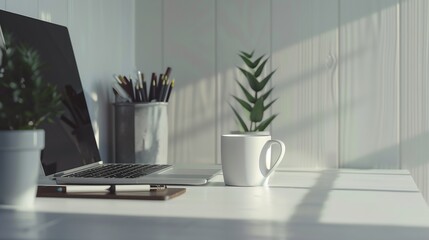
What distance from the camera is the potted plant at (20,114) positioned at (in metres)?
0.79

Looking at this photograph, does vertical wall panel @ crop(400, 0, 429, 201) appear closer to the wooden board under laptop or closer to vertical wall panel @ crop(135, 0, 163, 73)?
vertical wall panel @ crop(135, 0, 163, 73)

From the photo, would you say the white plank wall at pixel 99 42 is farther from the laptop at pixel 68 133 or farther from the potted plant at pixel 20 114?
the potted plant at pixel 20 114

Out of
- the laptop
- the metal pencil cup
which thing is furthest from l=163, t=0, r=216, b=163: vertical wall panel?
the laptop

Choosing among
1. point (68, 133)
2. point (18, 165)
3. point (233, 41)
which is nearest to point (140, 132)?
point (68, 133)

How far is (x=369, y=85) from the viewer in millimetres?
1458

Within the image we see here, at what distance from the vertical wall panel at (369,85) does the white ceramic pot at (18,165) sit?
832 millimetres

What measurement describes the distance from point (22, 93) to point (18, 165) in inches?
3.5

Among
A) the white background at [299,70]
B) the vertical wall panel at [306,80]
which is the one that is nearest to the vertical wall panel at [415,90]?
the white background at [299,70]

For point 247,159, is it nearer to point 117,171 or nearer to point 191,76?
point 117,171

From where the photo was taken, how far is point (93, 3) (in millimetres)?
1412

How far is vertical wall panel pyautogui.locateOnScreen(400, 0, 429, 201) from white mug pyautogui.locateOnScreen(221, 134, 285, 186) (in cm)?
51

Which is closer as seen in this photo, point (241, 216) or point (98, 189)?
point (241, 216)

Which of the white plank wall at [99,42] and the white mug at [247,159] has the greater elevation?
the white plank wall at [99,42]

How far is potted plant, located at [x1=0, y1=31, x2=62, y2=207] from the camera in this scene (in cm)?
79
